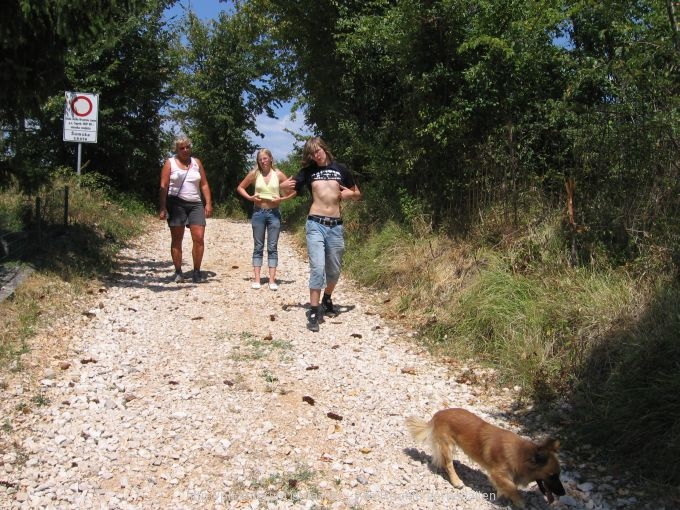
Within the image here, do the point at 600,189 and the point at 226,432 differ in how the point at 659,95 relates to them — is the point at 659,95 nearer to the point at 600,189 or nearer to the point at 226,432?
the point at 600,189

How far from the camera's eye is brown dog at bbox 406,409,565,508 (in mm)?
3422

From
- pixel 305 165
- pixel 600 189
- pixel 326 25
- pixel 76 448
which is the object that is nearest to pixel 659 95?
pixel 600 189

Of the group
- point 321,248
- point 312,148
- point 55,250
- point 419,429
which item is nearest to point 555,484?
point 419,429

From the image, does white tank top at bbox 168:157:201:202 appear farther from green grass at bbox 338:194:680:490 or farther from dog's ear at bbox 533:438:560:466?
dog's ear at bbox 533:438:560:466

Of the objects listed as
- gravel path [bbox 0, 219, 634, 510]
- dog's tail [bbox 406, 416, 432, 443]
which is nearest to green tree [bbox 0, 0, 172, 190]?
gravel path [bbox 0, 219, 634, 510]

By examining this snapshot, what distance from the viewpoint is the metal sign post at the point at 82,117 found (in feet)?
35.3

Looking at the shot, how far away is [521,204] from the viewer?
302 inches

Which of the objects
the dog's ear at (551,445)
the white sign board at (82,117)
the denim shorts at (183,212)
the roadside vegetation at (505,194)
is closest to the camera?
the dog's ear at (551,445)

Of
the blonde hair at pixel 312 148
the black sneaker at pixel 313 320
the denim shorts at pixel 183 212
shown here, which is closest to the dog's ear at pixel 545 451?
the black sneaker at pixel 313 320

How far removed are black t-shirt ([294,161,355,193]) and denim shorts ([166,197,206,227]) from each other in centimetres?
210

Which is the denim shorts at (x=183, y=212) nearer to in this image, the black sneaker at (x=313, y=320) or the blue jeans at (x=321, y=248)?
the blue jeans at (x=321, y=248)

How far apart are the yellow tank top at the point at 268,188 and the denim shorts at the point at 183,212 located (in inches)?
37.5

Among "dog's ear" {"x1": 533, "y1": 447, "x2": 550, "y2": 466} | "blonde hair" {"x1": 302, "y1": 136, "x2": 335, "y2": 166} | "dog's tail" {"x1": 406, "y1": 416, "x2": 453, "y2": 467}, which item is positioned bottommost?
"dog's tail" {"x1": 406, "y1": 416, "x2": 453, "y2": 467}

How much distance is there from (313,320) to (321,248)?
83 centimetres
